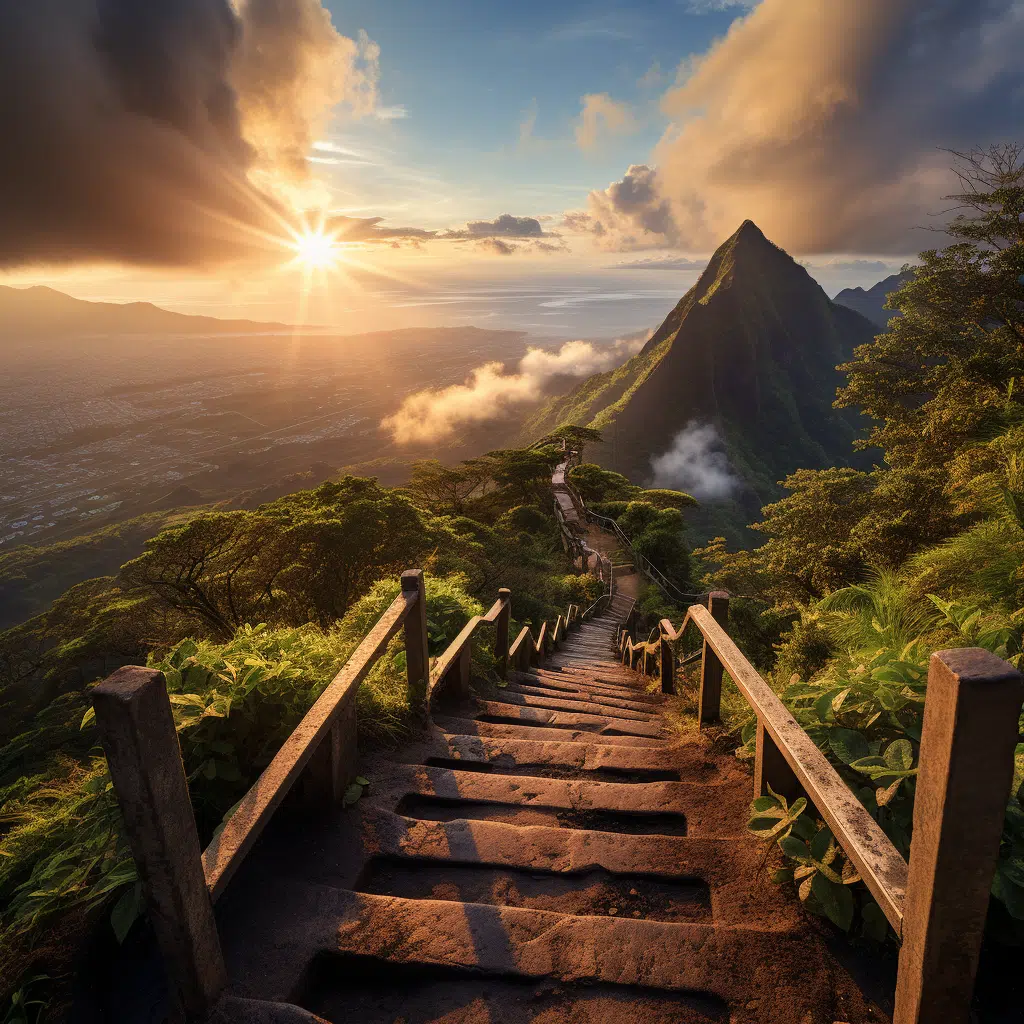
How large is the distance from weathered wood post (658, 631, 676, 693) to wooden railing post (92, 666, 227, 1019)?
5.19 m

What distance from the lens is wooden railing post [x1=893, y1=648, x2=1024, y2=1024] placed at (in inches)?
48.9

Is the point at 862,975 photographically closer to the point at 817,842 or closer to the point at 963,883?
the point at 817,842

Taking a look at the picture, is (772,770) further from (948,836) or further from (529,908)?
(948,836)

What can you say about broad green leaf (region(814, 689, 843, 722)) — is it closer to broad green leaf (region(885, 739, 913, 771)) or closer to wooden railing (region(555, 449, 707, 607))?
broad green leaf (region(885, 739, 913, 771))

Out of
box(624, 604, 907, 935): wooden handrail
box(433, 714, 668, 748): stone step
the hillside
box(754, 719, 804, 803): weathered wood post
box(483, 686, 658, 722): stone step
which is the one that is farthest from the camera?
the hillside

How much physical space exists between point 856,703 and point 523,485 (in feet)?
107

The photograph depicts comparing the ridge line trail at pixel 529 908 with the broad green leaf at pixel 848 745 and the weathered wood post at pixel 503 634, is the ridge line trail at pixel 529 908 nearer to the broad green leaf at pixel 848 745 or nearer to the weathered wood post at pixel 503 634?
the broad green leaf at pixel 848 745

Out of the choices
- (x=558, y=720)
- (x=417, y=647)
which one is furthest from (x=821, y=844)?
(x=558, y=720)

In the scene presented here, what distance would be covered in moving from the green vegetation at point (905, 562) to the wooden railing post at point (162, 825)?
6.55ft

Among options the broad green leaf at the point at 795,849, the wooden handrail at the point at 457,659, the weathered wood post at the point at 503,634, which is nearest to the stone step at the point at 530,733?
the wooden handrail at the point at 457,659

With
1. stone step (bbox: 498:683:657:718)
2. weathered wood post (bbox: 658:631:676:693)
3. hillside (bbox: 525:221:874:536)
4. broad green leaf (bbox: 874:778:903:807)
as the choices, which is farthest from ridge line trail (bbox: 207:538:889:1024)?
hillside (bbox: 525:221:874:536)

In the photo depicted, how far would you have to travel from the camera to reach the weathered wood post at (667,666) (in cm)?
636

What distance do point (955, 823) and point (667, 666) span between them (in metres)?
5.25

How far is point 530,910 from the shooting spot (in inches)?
86.5
